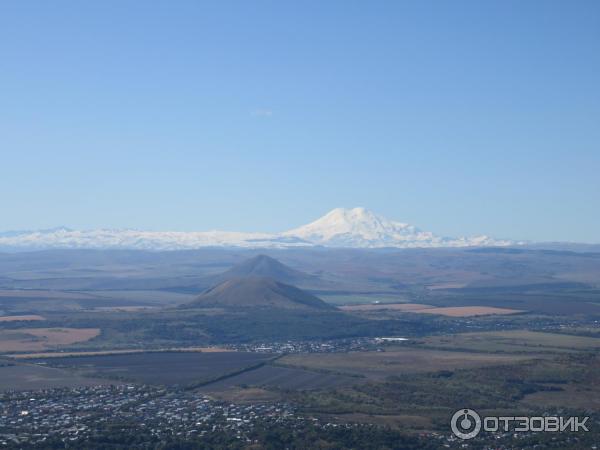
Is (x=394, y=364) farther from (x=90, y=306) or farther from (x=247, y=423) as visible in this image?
(x=90, y=306)

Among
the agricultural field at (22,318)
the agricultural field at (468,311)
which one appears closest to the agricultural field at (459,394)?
the agricultural field at (468,311)

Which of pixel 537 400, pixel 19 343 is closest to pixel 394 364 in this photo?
pixel 537 400

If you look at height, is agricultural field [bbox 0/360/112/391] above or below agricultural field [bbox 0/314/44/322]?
below

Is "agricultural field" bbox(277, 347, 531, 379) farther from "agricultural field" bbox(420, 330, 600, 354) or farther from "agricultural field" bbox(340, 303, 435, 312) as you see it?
"agricultural field" bbox(340, 303, 435, 312)

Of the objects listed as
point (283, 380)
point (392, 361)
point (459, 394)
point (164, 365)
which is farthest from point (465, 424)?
point (164, 365)

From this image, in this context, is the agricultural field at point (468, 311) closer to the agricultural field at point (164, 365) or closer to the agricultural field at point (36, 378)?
the agricultural field at point (164, 365)

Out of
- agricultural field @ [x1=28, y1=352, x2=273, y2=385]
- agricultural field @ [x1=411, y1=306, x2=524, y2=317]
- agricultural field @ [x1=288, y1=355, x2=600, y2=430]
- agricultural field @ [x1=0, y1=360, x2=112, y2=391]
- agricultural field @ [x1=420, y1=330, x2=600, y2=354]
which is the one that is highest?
agricultural field @ [x1=411, y1=306, x2=524, y2=317]

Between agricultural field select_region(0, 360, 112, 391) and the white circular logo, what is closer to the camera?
the white circular logo

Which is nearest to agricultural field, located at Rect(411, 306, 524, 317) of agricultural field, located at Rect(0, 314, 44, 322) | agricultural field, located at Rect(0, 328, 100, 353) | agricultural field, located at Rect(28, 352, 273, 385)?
agricultural field, located at Rect(28, 352, 273, 385)
